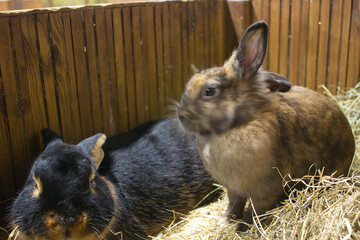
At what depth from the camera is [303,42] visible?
13.9 ft

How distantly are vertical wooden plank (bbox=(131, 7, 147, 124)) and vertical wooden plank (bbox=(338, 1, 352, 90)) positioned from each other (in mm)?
1972

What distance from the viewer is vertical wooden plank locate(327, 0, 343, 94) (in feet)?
13.0

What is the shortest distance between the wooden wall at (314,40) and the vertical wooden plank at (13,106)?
272 cm

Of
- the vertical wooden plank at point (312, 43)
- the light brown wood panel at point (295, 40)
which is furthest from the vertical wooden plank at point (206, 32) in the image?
the vertical wooden plank at point (312, 43)

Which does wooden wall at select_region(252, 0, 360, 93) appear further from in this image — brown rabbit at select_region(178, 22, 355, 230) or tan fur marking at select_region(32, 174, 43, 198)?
tan fur marking at select_region(32, 174, 43, 198)

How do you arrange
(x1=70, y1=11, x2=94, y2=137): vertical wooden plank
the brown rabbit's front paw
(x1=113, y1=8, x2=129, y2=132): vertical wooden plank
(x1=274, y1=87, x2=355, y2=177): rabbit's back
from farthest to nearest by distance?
(x1=113, y1=8, x2=129, y2=132): vertical wooden plank → (x1=70, y1=11, x2=94, y2=137): vertical wooden plank → the brown rabbit's front paw → (x1=274, y1=87, x2=355, y2=177): rabbit's back

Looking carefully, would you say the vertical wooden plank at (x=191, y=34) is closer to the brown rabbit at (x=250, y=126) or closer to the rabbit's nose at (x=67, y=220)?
the brown rabbit at (x=250, y=126)

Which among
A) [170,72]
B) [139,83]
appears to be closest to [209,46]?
[170,72]

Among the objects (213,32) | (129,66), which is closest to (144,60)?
(129,66)

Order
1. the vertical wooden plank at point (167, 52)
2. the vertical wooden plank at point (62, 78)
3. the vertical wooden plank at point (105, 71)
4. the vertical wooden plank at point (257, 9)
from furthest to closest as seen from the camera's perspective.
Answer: the vertical wooden plank at point (257, 9)
the vertical wooden plank at point (167, 52)
the vertical wooden plank at point (105, 71)
the vertical wooden plank at point (62, 78)

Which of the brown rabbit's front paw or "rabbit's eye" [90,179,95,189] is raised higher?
"rabbit's eye" [90,179,95,189]

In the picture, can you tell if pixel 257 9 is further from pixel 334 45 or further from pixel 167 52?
pixel 167 52

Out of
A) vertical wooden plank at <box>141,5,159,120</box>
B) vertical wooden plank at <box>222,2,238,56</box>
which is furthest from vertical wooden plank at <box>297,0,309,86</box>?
vertical wooden plank at <box>141,5,159,120</box>

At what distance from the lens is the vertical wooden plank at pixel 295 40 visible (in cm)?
418
